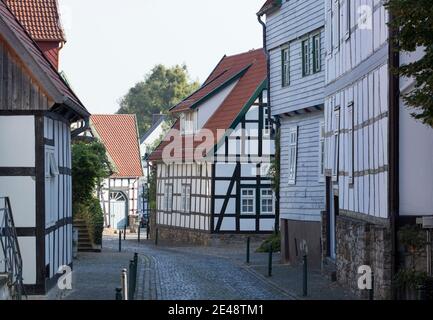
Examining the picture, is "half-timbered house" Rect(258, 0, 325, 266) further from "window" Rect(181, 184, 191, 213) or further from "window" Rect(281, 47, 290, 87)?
"window" Rect(181, 184, 191, 213)

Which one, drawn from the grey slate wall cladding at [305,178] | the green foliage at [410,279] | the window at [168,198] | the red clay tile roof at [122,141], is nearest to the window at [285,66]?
the grey slate wall cladding at [305,178]

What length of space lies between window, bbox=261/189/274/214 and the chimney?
21.9m

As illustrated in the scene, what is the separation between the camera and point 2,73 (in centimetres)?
2266

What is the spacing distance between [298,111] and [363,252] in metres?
12.4

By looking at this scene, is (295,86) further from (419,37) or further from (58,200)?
(419,37)

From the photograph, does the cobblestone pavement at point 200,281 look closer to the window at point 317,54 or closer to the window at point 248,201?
the window at point 317,54

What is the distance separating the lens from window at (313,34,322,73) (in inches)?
1283

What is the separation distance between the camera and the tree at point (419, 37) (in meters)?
15.2

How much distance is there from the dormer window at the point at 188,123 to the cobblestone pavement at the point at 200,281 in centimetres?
1590

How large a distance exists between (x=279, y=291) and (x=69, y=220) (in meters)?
6.56

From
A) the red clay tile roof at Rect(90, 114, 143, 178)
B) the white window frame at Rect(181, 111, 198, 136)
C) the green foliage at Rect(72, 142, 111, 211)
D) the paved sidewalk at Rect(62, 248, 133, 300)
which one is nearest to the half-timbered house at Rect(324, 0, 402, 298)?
the paved sidewalk at Rect(62, 248, 133, 300)

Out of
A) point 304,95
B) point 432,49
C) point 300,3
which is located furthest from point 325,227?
point 432,49

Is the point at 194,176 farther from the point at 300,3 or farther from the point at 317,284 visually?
the point at 317,284

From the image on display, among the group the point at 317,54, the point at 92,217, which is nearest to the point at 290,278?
the point at 317,54
